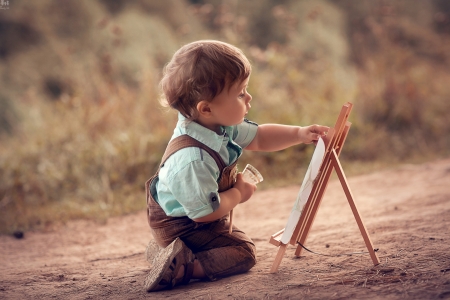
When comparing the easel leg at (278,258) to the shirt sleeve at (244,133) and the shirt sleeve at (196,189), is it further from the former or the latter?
the shirt sleeve at (244,133)

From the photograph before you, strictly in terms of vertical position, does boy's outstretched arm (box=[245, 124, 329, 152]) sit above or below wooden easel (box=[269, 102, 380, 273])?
above

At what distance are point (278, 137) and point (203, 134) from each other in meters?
0.55

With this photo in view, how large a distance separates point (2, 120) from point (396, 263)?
263 inches

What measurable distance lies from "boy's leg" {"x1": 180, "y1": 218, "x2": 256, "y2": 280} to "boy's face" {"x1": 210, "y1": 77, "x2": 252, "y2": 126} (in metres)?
0.57

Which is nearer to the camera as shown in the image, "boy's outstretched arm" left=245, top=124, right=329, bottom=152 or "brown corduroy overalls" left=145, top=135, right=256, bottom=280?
"brown corduroy overalls" left=145, top=135, right=256, bottom=280

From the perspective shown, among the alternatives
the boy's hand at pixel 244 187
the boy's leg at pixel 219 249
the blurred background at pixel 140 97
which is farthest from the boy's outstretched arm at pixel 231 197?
the blurred background at pixel 140 97

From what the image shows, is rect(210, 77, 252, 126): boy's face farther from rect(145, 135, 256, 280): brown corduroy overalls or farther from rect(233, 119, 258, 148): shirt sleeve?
rect(233, 119, 258, 148): shirt sleeve

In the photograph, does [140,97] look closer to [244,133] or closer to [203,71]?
[244,133]

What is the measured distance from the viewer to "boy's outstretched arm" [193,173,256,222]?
2.76 metres

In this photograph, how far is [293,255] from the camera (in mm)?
3229

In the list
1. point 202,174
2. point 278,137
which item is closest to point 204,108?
point 202,174

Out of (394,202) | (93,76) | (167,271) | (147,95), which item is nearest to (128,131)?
(147,95)

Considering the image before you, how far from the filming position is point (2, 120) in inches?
317

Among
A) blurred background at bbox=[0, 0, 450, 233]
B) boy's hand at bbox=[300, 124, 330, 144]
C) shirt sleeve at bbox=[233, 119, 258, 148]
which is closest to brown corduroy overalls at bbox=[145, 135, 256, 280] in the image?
shirt sleeve at bbox=[233, 119, 258, 148]
